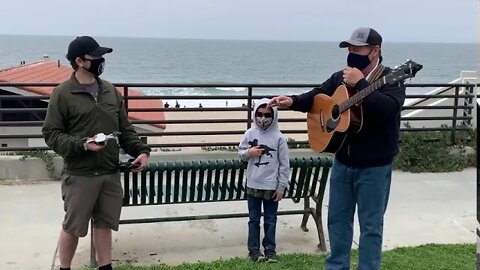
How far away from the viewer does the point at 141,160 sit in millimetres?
4277

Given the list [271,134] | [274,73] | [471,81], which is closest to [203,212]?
[271,134]

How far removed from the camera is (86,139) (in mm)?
3832

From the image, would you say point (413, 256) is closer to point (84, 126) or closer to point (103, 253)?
point (103, 253)

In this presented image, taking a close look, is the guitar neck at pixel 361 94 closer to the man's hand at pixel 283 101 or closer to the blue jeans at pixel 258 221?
the man's hand at pixel 283 101

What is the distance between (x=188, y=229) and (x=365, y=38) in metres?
2.93

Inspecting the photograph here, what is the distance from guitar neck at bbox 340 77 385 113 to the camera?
348 centimetres

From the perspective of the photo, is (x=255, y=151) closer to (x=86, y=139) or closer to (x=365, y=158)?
(x=365, y=158)

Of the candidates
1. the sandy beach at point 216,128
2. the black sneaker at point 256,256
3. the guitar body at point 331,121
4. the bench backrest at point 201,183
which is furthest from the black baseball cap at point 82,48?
the sandy beach at point 216,128

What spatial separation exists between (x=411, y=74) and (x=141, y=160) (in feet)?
6.54

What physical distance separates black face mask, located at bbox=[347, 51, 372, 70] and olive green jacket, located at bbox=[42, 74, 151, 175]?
1621 mm

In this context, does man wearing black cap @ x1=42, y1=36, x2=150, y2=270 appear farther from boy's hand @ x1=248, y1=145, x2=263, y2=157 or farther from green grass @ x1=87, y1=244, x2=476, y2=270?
boy's hand @ x1=248, y1=145, x2=263, y2=157

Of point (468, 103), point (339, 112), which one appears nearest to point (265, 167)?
point (339, 112)

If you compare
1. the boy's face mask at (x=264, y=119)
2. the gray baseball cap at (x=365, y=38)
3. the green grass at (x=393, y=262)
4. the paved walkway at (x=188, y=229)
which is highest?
the gray baseball cap at (x=365, y=38)

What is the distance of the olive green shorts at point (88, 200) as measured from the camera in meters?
3.93
